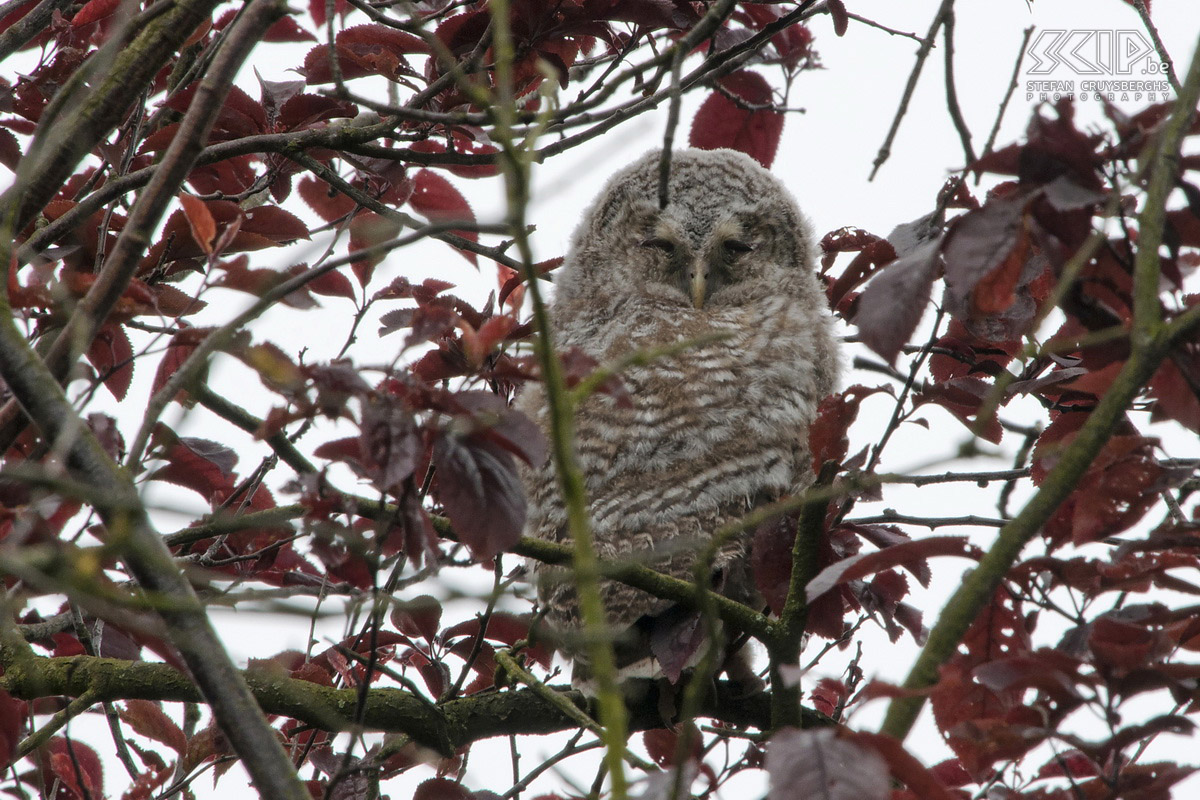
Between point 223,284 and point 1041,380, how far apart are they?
182 centimetres

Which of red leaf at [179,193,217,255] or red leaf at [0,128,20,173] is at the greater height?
red leaf at [0,128,20,173]

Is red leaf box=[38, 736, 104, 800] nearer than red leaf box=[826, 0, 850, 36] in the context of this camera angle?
Yes

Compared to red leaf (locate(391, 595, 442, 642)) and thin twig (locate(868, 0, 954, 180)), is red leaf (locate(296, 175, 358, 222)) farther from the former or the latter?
thin twig (locate(868, 0, 954, 180))

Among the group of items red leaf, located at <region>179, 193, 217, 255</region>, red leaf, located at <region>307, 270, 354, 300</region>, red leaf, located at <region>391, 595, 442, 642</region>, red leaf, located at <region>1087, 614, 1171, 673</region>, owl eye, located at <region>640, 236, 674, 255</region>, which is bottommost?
red leaf, located at <region>1087, 614, 1171, 673</region>

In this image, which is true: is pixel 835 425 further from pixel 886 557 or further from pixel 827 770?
pixel 827 770

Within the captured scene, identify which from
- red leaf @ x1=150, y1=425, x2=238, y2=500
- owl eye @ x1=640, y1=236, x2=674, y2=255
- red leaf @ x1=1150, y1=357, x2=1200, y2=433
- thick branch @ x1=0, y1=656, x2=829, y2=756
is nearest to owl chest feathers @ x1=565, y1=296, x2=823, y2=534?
thick branch @ x1=0, y1=656, x2=829, y2=756

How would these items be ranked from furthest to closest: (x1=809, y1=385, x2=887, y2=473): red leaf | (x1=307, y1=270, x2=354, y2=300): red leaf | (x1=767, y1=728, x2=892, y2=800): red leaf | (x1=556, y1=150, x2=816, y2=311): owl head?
(x1=556, y1=150, x2=816, y2=311): owl head → (x1=307, y1=270, x2=354, y2=300): red leaf → (x1=809, y1=385, x2=887, y2=473): red leaf → (x1=767, y1=728, x2=892, y2=800): red leaf

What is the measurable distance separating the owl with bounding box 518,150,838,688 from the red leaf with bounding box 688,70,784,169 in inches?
25.0

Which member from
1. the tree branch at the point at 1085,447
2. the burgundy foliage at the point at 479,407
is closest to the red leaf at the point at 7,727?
the burgundy foliage at the point at 479,407

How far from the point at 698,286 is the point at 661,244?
1.45 ft

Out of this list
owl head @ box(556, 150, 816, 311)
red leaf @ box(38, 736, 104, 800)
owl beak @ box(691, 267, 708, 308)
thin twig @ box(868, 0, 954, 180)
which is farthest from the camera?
owl head @ box(556, 150, 816, 311)

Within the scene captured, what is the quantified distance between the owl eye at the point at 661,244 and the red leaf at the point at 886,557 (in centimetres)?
321

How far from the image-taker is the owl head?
4762 millimetres

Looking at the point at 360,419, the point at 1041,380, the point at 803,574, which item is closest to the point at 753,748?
the point at 803,574
